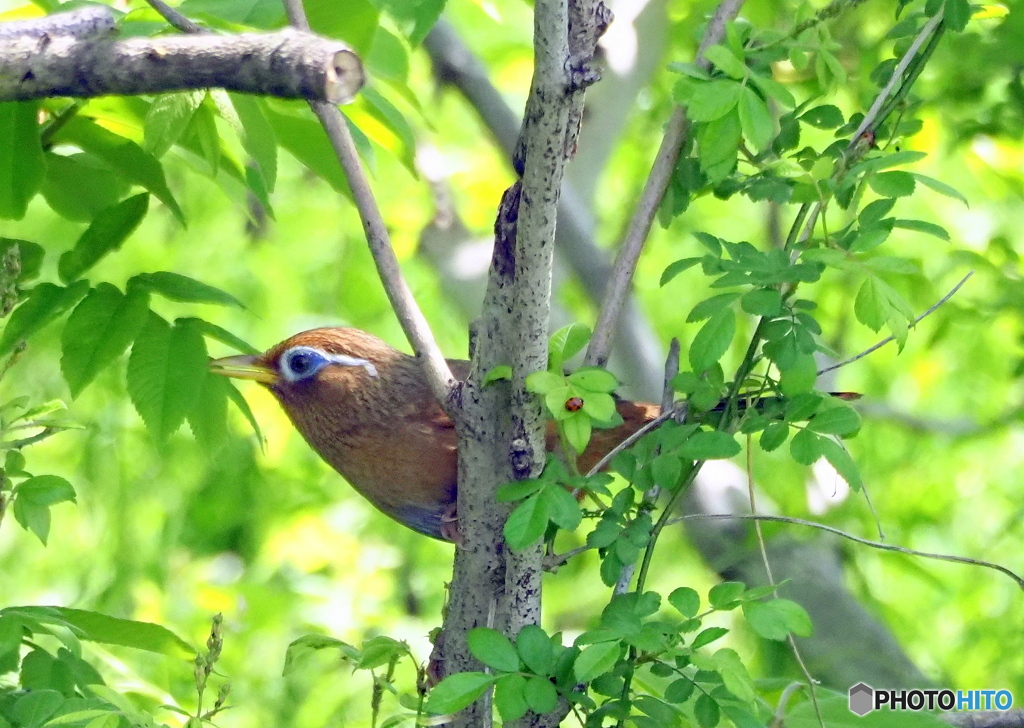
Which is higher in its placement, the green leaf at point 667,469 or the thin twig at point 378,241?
the thin twig at point 378,241

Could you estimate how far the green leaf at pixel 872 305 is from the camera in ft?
5.92

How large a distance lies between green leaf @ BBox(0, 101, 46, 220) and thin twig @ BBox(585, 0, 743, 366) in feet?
4.07

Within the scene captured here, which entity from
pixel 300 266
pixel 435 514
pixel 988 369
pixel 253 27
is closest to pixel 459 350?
pixel 300 266

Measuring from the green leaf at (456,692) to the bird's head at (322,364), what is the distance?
1.39 m

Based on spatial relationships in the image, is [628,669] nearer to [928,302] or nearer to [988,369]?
[928,302]

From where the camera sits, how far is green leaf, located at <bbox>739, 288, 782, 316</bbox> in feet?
5.94

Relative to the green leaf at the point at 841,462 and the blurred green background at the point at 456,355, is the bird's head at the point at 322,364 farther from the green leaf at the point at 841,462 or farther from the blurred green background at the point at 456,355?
the green leaf at the point at 841,462

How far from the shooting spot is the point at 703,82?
192cm

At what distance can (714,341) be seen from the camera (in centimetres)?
187

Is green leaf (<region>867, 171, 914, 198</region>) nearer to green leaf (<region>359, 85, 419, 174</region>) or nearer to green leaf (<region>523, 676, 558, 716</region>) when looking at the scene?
green leaf (<region>523, 676, 558, 716</region>)

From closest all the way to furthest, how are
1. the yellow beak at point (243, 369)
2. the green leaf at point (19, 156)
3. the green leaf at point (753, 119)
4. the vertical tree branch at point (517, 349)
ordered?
the vertical tree branch at point (517, 349)
the green leaf at point (753, 119)
the green leaf at point (19, 156)
the yellow beak at point (243, 369)

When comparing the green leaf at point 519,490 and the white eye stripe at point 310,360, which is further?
the white eye stripe at point 310,360

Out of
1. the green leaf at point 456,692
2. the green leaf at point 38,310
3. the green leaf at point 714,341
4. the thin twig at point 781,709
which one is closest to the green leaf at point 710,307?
the green leaf at point 714,341

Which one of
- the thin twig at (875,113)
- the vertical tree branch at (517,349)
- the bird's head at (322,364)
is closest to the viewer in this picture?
the vertical tree branch at (517,349)
